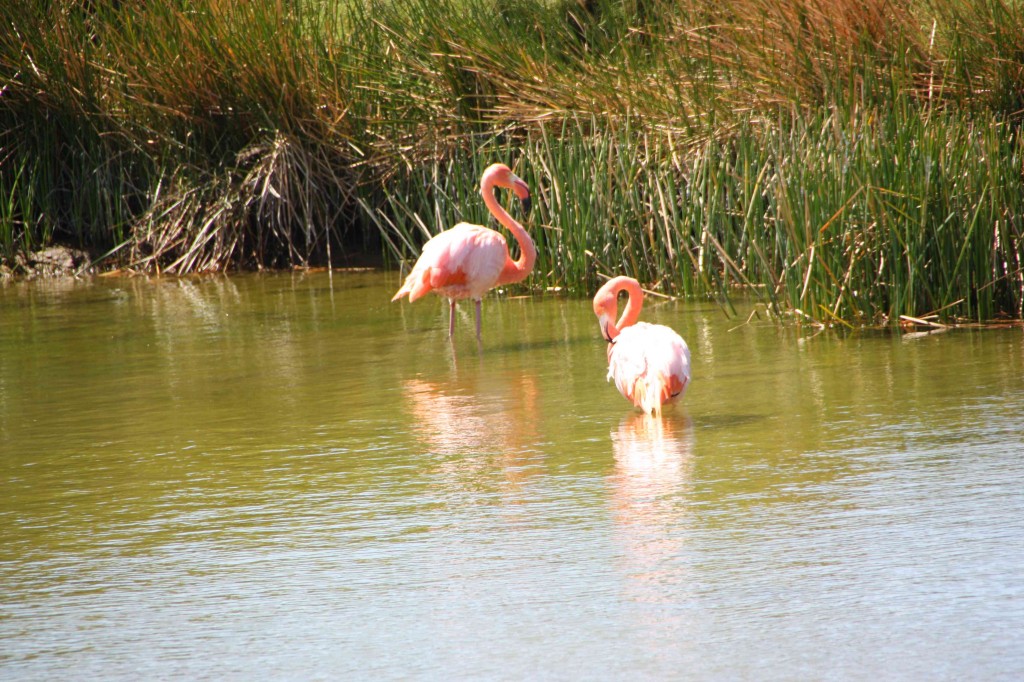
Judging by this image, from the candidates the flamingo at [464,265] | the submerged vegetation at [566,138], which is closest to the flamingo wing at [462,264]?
the flamingo at [464,265]

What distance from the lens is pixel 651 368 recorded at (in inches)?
200

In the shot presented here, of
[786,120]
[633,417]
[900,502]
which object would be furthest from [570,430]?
[786,120]

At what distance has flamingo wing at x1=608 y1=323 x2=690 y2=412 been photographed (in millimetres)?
5051

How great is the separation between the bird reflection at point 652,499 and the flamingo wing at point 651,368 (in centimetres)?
10

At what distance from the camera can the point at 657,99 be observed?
29.9 ft

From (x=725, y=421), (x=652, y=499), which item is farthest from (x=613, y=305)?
(x=652, y=499)

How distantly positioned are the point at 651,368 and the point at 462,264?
270 centimetres

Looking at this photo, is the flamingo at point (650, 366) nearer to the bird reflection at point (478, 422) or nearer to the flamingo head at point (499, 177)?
the bird reflection at point (478, 422)

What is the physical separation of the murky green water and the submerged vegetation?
2.31ft

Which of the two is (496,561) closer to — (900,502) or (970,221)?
(900,502)

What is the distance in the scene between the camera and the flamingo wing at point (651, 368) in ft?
16.6

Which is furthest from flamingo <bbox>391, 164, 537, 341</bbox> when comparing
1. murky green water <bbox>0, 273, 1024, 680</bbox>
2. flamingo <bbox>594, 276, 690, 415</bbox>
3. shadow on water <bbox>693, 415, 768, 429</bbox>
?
shadow on water <bbox>693, 415, 768, 429</bbox>

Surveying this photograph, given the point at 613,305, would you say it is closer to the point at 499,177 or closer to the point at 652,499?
the point at 652,499

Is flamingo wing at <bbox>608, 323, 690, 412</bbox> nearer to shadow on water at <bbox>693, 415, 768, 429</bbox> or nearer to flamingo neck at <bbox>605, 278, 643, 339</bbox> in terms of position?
shadow on water at <bbox>693, 415, 768, 429</bbox>
